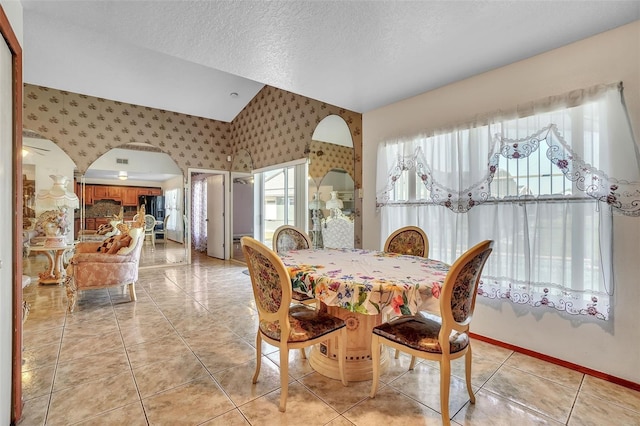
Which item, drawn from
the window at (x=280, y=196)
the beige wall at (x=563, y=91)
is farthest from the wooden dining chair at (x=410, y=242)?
the window at (x=280, y=196)

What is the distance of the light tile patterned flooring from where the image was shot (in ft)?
5.34

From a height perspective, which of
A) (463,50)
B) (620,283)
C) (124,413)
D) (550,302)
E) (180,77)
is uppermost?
(180,77)

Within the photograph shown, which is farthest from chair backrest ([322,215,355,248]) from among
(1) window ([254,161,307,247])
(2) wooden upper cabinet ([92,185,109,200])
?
(2) wooden upper cabinet ([92,185,109,200])

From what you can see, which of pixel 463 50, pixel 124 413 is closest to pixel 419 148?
pixel 463 50

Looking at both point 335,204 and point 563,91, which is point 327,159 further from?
point 563,91

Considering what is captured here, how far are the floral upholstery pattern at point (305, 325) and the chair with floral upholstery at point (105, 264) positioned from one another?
2652 millimetres

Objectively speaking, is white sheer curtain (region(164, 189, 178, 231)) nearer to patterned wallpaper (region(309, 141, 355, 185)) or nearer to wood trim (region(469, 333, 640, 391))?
patterned wallpaper (region(309, 141, 355, 185))

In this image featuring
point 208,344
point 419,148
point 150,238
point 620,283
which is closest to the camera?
point 620,283

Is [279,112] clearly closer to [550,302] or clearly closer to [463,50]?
[463,50]

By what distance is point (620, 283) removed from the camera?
1968 mm

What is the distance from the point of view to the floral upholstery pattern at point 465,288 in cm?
151

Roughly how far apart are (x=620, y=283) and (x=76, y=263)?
16.4 feet

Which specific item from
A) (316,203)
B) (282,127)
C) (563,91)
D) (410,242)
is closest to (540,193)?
(563,91)

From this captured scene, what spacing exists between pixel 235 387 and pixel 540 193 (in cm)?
265
